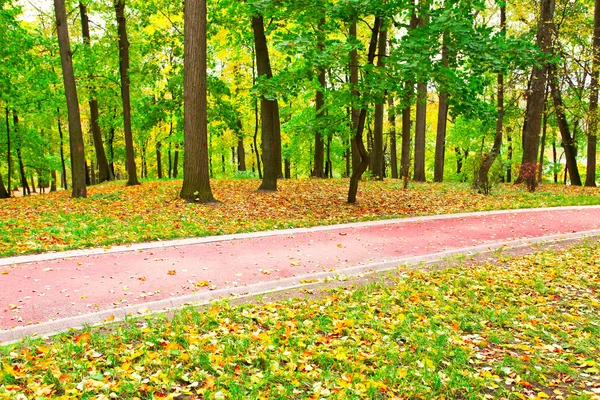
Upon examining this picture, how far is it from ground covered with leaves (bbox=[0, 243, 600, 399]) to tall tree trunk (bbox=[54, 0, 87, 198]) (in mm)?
9995

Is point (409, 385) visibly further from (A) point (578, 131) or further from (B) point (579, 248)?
(A) point (578, 131)

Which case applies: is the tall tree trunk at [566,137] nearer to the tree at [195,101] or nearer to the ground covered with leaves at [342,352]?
the tree at [195,101]

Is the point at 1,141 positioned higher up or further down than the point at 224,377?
higher up

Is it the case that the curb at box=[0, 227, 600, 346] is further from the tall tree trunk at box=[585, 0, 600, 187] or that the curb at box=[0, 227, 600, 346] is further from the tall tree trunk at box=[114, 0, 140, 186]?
the tall tree trunk at box=[114, 0, 140, 186]

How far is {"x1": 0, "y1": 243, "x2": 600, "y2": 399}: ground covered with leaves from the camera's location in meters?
3.70

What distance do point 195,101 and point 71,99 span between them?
437 centimetres

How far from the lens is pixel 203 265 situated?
7074mm

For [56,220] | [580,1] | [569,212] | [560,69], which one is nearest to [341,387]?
[56,220]

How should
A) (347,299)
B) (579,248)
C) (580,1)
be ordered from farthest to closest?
1. (580,1)
2. (579,248)
3. (347,299)

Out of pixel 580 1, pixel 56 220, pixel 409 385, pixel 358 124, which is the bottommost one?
pixel 409 385

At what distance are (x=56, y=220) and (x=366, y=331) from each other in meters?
8.14

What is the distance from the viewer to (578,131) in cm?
2133

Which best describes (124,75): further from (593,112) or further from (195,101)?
(593,112)

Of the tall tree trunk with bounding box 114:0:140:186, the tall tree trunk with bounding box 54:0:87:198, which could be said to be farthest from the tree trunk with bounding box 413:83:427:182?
the tall tree trunk with bounding box 54:0:87:198
